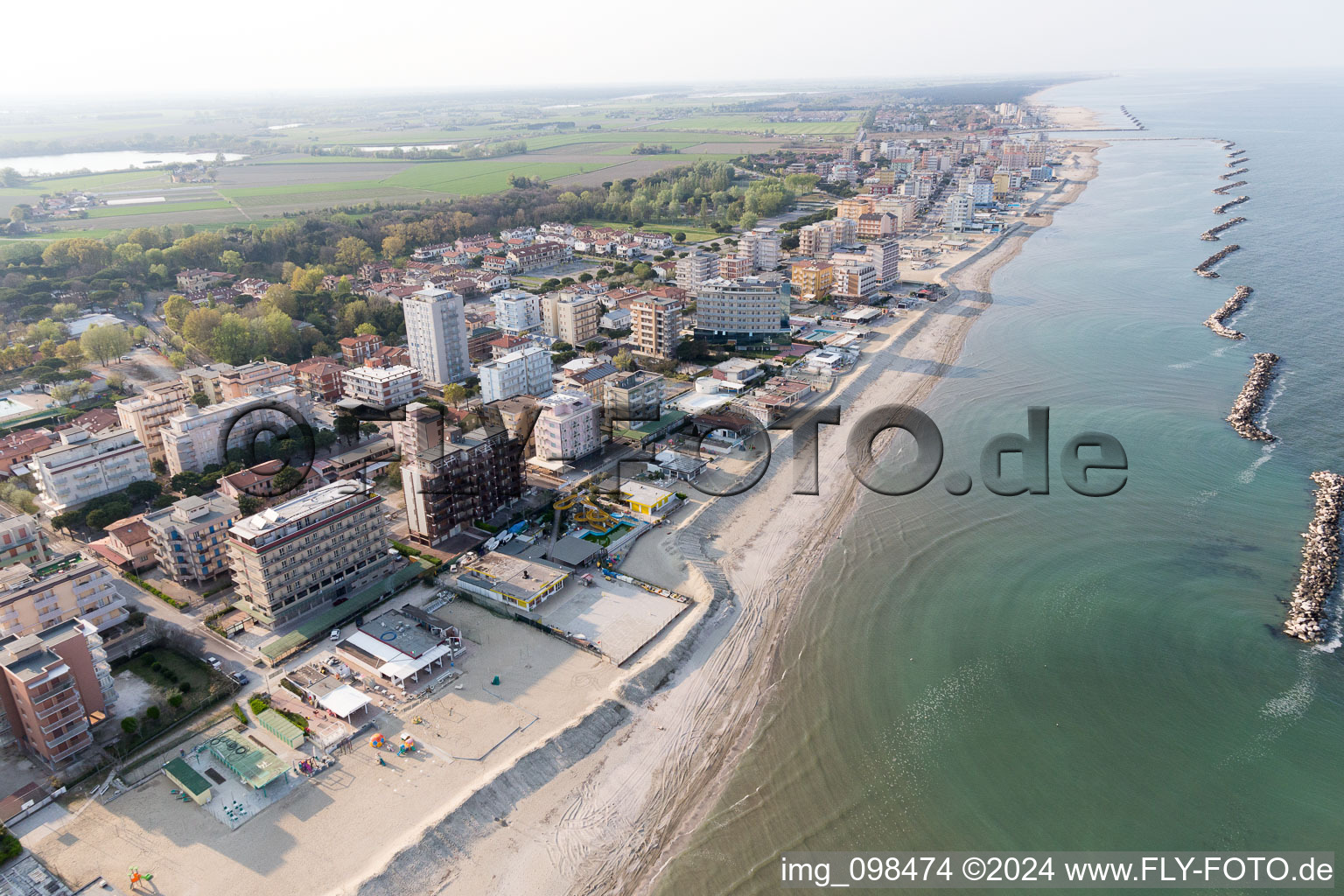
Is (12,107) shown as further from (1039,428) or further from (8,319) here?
(1039,428)

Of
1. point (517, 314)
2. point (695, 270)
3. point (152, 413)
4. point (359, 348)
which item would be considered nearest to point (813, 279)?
point (695, 270)

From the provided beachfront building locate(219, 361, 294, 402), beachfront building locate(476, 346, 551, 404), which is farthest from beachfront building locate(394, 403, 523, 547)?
beachfront building locate(219, 361, 294, 402)

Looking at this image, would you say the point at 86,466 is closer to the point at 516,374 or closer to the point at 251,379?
the point at 251,379

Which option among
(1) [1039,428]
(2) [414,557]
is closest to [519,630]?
(2) [414,557]

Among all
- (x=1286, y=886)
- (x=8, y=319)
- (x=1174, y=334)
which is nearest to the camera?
(x=1286, y=886)

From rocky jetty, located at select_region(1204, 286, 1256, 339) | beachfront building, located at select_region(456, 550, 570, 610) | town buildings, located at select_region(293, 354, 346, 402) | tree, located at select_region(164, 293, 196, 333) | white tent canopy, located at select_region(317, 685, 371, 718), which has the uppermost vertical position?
tree, located at select_region(164, 293, 196, 333)

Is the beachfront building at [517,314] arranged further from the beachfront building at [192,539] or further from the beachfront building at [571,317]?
the beachfront building at [192,539]

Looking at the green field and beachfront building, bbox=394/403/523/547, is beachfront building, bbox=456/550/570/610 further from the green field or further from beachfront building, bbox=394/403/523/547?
the green field
